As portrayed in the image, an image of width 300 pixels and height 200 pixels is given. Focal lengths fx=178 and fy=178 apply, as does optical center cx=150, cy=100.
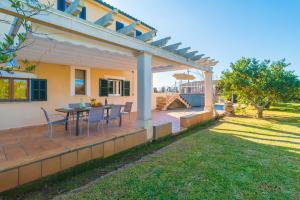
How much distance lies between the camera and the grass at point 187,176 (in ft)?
11.4

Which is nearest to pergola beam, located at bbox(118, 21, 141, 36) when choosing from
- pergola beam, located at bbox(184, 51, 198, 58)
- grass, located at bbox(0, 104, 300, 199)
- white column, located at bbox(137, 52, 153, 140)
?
white column, located at bbox(137, 52, 153, 140)

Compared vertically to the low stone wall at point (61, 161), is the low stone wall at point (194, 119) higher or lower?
higher

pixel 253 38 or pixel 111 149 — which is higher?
pixel 253 38

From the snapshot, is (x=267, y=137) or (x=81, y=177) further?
(x=267, y=137)

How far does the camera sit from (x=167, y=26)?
11.7 metres

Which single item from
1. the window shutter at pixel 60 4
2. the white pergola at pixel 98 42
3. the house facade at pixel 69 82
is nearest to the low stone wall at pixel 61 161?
the house facade at pixel 69 82

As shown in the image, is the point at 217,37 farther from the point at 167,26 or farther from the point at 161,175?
the point at 161,175

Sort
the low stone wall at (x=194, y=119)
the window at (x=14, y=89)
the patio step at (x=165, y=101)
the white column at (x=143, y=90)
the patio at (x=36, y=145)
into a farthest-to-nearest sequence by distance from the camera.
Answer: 1. the patio step at (x=165, y=101)
2. the low stone wall at (x=194, y=119)
3. the window at (x=14, y=89)
4. the white column at (x=143, y=90)
5. the patio at (x=36, y=145)

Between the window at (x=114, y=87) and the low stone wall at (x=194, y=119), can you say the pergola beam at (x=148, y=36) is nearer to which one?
the low stone wall at (x=194, y=119)

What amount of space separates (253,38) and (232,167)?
16.5 metres

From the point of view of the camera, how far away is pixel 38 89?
27.3ft

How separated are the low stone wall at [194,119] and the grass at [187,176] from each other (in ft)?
9.55

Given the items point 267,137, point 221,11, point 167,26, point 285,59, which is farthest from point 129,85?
point 285,59

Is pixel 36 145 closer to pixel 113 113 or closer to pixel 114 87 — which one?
pixel 113 113
